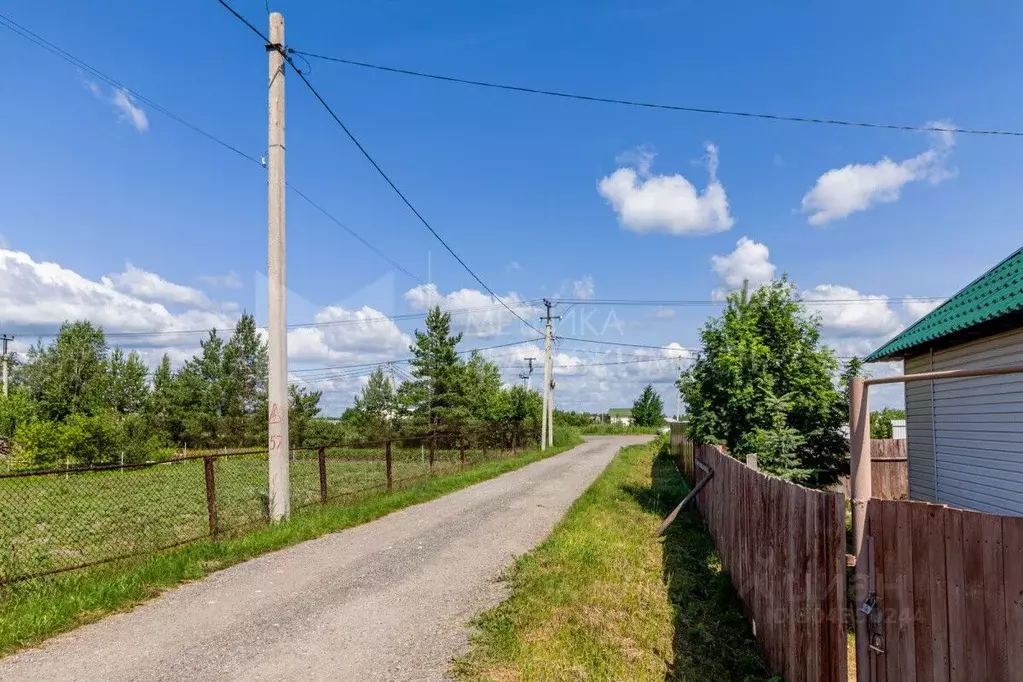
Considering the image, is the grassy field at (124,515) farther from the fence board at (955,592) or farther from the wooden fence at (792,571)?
the fence board at (955,592)

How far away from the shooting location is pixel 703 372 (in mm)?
10617

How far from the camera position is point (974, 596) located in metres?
2.45

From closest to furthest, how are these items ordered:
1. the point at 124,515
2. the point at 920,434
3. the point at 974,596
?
the point at 974,596 < the point at 920,434 < the point at 124,515

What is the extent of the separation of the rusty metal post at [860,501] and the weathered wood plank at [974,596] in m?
0.64

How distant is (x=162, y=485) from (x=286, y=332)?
35.0 feet

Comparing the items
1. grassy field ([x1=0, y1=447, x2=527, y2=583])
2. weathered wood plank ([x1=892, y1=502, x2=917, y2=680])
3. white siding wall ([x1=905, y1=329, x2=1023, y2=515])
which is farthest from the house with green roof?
grassy field ([x1=0, y1=447, x2=527, y2=583])

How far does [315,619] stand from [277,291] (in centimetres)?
577

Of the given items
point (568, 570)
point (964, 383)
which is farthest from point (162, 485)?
point (964, 383)

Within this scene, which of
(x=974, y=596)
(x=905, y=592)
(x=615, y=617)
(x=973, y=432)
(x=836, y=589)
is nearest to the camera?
(x=974, y=596)

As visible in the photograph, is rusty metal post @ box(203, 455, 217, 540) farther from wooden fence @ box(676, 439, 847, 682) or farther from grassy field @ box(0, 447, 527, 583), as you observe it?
wooden fence @ box(676, 439, 847, 682)

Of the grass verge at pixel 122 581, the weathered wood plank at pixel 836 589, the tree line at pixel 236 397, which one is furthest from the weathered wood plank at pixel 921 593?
the tree line at pixel 236 397

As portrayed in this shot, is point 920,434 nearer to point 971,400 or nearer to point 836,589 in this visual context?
point 971,400

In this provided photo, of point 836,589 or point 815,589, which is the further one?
point 815,589

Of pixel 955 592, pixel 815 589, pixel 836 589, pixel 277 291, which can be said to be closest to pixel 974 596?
pixel 955 592
